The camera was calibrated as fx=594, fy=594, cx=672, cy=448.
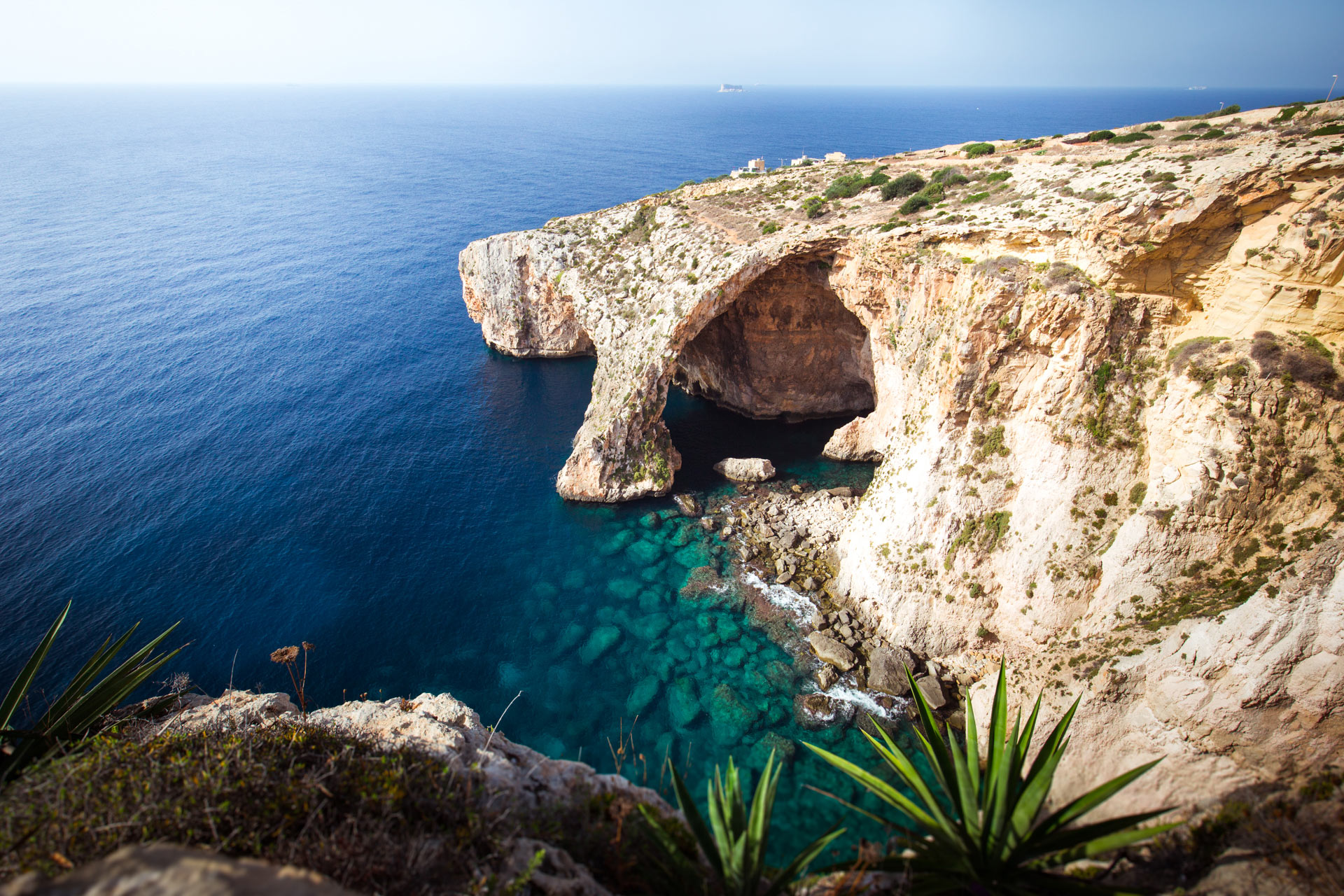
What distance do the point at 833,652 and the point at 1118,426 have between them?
14772mm

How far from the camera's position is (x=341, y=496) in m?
38.4

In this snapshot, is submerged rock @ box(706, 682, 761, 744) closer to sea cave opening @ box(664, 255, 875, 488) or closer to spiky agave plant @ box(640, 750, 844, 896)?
spiky agave plant @ box(640, 750, 844, 896)

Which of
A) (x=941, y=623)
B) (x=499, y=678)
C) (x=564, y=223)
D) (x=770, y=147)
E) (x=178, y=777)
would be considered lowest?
(x=499, y=678)

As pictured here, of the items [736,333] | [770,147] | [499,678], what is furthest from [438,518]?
[770,147]

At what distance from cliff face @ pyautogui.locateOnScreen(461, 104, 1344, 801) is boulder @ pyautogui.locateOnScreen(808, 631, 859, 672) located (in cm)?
249

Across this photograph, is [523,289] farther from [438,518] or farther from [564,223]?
[438,518]

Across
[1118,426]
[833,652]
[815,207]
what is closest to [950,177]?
[815,207]

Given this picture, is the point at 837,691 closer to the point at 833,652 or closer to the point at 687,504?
the point at 833,652

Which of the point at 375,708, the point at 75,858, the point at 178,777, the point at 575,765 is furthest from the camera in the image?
the point at 375,708

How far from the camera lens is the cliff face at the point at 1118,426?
18.8 m

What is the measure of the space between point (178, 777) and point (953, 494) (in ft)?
88.0

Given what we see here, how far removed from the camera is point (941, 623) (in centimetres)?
2662

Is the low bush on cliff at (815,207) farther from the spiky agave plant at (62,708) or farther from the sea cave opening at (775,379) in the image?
the spiky agave plant at (62,708)

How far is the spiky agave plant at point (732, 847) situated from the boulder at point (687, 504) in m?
25.1
